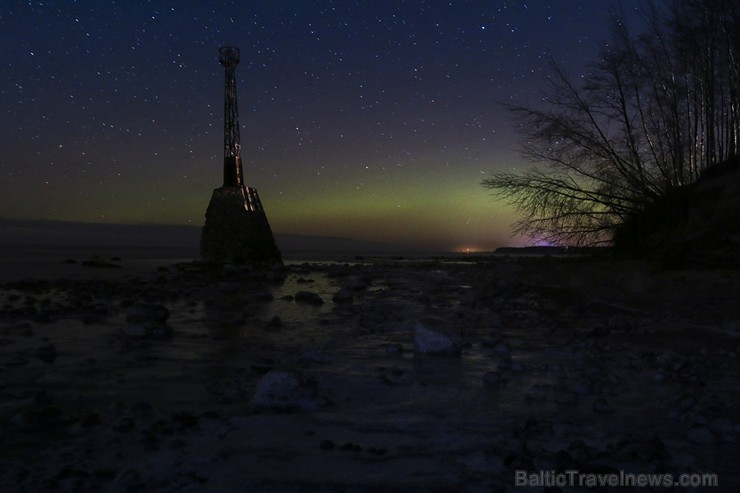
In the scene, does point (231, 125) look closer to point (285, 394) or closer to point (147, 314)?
point (147, 314)

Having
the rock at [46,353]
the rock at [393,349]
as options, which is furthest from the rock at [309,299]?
the rock at [46,353]

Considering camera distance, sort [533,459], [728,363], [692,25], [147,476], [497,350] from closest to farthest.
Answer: [147,476] → [533,459] → [728,363] → [497,350] → [692,25]

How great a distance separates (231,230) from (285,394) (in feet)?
71.4

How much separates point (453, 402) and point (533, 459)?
0.87 metres

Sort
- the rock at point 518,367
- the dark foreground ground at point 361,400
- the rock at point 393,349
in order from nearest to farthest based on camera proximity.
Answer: the dark foreground ground at point 361,400
the rock at point 518,367
the rock at point 393,349

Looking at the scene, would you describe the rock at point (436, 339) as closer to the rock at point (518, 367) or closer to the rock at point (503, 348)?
the rock at point (503, 348)


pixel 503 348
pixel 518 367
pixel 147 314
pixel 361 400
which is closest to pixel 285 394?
pixel 361 400

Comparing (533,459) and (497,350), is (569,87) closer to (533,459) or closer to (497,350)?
(497,350)

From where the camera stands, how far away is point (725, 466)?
6.63 feet

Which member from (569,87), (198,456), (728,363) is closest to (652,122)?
(569,87)

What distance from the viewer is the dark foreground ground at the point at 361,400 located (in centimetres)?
202

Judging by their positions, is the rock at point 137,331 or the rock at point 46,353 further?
the rock at point 137,331

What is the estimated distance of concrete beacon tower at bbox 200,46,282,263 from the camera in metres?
23.7

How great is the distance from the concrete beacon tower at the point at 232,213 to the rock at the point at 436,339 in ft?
65.0
